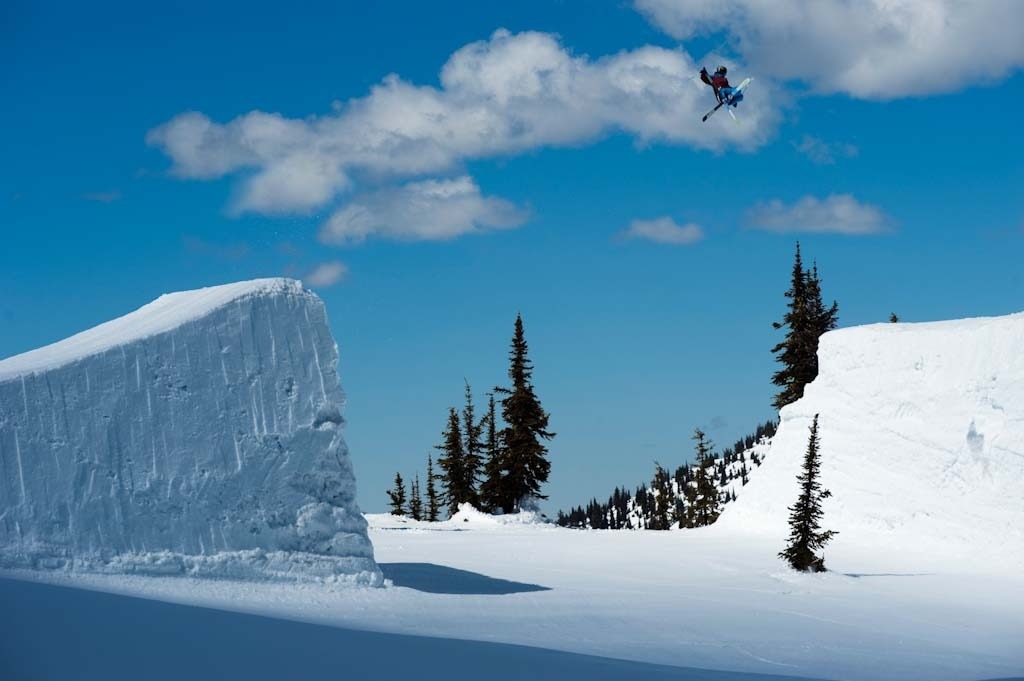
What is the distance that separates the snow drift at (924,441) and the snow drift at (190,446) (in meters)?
18.8

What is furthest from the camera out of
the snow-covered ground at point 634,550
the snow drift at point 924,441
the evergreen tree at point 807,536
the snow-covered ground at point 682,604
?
the snow drift at point 924,441

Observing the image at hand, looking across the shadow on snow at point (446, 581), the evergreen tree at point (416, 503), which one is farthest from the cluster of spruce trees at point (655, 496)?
the shadow on snow at point (446, 581)

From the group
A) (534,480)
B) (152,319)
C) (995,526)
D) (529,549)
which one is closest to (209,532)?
(152,319)

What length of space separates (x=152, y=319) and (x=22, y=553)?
588cm

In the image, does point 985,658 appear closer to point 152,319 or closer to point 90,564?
point 90,564

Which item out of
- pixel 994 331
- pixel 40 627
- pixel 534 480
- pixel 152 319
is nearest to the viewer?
pixel 40 627

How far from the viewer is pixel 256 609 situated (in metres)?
17.0

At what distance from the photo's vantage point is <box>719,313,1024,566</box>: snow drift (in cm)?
3172

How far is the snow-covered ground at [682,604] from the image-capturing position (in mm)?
16922

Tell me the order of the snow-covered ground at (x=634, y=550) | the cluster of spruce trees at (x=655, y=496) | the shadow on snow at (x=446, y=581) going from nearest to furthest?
the snow-covered ground at (x=634, y=550) → the shadow on snow at (x=446, y=581) → the cluster of spruce trees at (x=655, y=496)

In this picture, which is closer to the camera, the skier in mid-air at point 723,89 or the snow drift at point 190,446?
the snow drift at point 190,446

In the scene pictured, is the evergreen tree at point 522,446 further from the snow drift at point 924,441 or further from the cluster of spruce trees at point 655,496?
the cluster of spruce trees at point 655,496

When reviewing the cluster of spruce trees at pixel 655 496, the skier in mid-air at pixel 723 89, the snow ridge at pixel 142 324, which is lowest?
the cluster of spruce trees at pixel 655 496

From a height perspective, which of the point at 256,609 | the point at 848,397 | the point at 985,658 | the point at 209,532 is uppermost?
the point at 848,397
